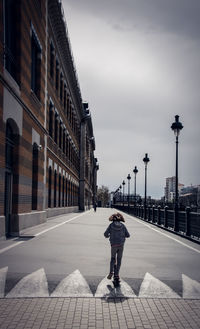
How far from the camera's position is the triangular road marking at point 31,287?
5679mm

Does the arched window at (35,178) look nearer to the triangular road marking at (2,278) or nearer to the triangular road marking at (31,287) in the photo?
the triangular road marking at (2,278)

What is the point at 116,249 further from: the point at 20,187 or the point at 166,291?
the point at 20,187

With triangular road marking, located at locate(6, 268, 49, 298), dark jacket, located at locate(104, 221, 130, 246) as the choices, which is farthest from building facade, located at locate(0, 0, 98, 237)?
dark jacket, located at locate(104, 221, 130, 246)

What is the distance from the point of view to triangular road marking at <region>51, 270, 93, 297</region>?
575 centimetres

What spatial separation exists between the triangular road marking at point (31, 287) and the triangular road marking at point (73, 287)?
0.73 feet

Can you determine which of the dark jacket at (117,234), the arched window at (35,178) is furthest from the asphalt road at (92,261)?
the arched window at (35,178)

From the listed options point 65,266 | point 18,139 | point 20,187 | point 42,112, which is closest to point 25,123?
point 18,139

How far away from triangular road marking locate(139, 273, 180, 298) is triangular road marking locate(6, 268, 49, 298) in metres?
1.62

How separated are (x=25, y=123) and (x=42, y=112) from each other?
14.2 feet

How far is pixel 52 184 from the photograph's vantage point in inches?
1048

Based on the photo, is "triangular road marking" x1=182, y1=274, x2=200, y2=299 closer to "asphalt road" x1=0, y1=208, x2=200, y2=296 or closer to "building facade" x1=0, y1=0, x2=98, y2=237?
"asphalt road" x1=0, y1=208, x2=200, y2=296

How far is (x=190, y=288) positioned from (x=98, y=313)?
2145 mm

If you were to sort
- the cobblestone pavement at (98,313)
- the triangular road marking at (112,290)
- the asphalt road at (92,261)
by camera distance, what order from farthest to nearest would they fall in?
the asphalt road at (92,261)
the triangular road marking at (112,290)
the cobblestone pavement at (98,313)

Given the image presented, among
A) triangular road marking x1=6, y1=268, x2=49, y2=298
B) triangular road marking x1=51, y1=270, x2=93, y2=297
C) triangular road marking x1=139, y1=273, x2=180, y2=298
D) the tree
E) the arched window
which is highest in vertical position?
the arched window
